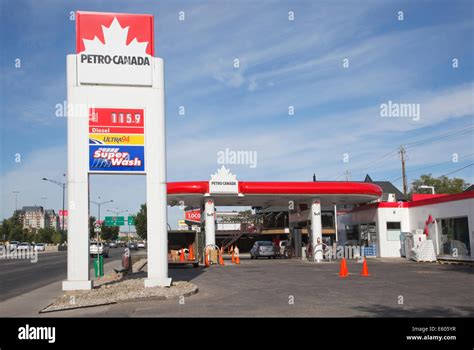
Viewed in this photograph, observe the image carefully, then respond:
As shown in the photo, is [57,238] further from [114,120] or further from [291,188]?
[114,120]

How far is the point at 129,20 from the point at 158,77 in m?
2.04

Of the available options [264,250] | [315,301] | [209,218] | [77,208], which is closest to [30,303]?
[77,208]

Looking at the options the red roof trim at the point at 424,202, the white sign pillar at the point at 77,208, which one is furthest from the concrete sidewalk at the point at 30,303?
the red roof trim at the point at 424,202

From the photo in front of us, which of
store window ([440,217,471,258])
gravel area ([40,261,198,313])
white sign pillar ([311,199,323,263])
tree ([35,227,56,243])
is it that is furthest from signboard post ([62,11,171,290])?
tree ([35,227,56,243])

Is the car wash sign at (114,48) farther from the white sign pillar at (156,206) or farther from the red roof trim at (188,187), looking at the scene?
the red roof trim at (188,187)

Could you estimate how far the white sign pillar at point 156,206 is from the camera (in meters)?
16.3

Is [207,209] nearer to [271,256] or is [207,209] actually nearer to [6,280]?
[271,256]

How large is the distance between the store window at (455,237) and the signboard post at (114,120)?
17.7m

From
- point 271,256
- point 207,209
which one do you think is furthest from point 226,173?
point 271,256

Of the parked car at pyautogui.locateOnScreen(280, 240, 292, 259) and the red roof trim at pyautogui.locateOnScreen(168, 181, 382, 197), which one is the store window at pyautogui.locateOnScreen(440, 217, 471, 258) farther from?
the parked car at pyautogui.locateOnScreen(280, 240, 292, 259)

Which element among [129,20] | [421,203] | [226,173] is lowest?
[421,203]

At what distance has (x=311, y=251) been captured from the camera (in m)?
34.2

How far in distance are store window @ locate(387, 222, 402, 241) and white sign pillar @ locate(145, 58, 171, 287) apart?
2205 cm

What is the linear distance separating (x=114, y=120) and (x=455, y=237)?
20132mm
